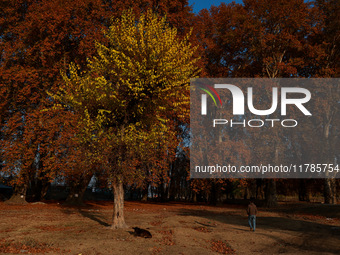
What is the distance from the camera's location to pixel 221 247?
1422 cm

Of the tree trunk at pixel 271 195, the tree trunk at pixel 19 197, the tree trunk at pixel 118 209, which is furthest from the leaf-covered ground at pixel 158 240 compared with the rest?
the tree trunk at pixel 271 195

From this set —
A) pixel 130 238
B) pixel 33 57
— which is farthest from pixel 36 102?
pixel 130 238

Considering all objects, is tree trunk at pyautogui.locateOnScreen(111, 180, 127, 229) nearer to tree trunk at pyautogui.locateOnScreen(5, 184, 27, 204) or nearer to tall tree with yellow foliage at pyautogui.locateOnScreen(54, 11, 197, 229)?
tall tree with yellow foliage at pyautogui.locateOnScreen(54, 11, 197, 229)

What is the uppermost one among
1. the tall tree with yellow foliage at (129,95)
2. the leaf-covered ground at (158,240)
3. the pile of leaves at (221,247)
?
the tall tree with yellow foliage at (129,95)

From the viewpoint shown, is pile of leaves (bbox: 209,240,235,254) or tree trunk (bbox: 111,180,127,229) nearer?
pile of leaves (bbox: 209,240,235,254)

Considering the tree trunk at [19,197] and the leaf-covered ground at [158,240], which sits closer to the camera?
the leaf-covered ground at [158,240]

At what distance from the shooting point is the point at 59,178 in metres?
30.0

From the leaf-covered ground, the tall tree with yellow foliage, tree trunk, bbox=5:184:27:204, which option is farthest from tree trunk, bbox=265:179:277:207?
tree trunk, bbox=5:184:27:204

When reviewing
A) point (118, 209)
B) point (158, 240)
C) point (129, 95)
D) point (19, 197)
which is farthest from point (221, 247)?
point (19, 197)

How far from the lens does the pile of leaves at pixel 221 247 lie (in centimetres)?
1360

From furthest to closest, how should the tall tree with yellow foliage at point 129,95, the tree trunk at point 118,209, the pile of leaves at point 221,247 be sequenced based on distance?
the tree trunk at point 118,209, the tall tree with yellow foliage at point 129,95, the pile of leaves at point 221,247

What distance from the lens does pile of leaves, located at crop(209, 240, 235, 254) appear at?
13601 mm

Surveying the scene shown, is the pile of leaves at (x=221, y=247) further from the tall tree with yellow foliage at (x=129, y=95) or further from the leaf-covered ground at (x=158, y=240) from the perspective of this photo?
the tall tree with yellow foliage at (x=129, y=95)

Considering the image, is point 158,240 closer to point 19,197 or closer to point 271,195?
point 19,197
